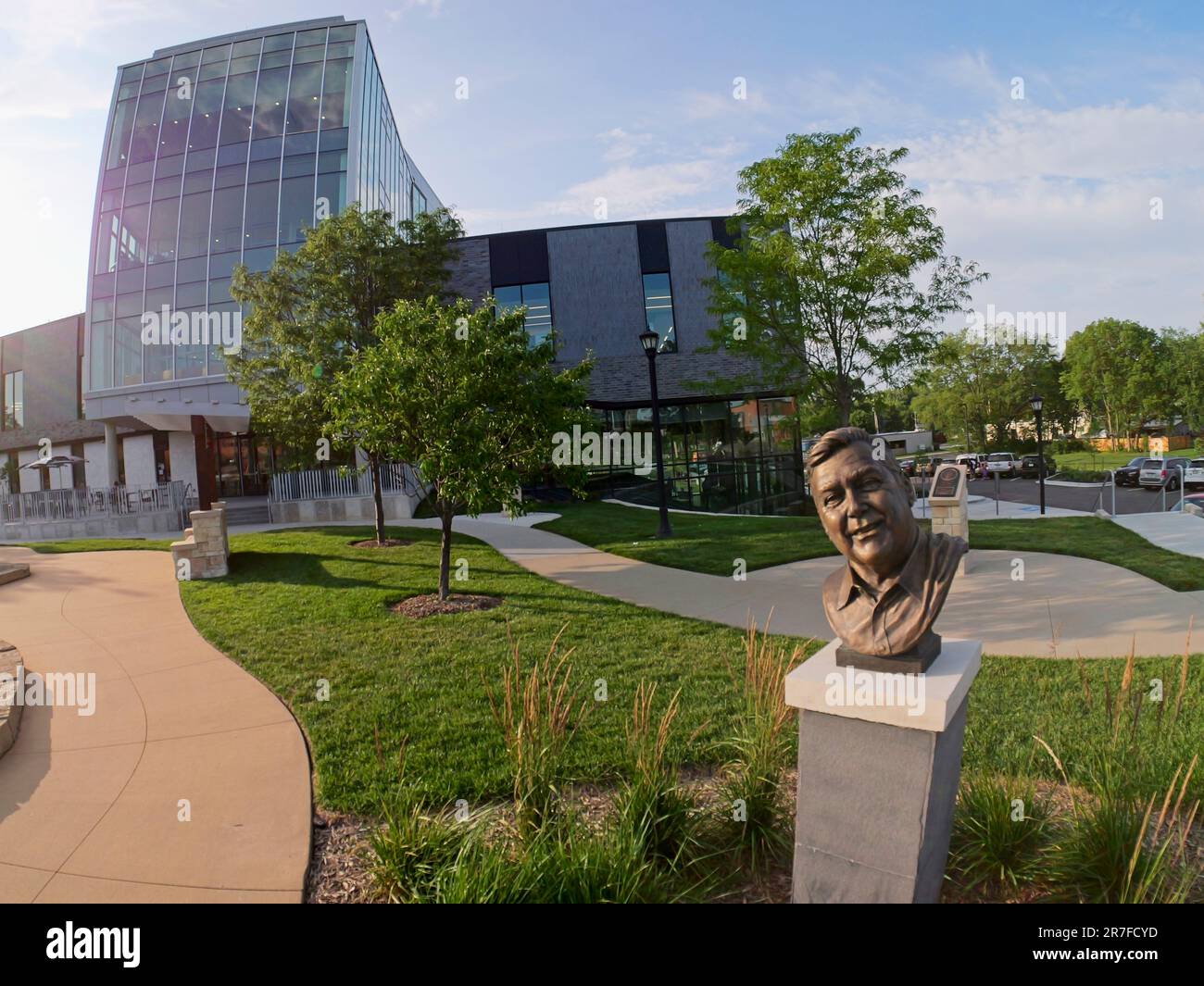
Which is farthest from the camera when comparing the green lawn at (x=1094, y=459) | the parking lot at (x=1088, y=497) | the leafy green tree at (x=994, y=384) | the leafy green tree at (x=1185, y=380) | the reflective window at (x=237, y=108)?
the leafy green tree at (x=994, y=384)

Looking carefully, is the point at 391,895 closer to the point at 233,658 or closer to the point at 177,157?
the point at 233,658

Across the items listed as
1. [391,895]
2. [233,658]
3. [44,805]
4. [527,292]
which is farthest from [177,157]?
[391,895]

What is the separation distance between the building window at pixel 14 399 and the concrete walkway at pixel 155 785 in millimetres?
40893

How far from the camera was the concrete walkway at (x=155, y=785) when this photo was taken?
3598 mm

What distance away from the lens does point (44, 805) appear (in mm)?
4418

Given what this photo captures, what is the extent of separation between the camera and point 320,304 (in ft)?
51.6

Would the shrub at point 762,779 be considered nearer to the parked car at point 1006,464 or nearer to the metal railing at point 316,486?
the metal railing at point 316,486

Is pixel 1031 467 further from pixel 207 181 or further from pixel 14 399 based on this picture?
pixel 14 399

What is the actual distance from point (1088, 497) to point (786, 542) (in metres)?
20.4

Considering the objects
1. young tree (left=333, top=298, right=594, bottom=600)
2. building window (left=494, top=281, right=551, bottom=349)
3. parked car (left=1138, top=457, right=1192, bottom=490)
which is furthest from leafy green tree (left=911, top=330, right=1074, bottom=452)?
young tree (left=333, top=298, right=594, bottom=600)

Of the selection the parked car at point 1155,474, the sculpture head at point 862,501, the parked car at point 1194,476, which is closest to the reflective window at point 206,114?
the sculpture head at point 862,501

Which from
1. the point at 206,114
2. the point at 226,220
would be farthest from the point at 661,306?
the point at 206,114
